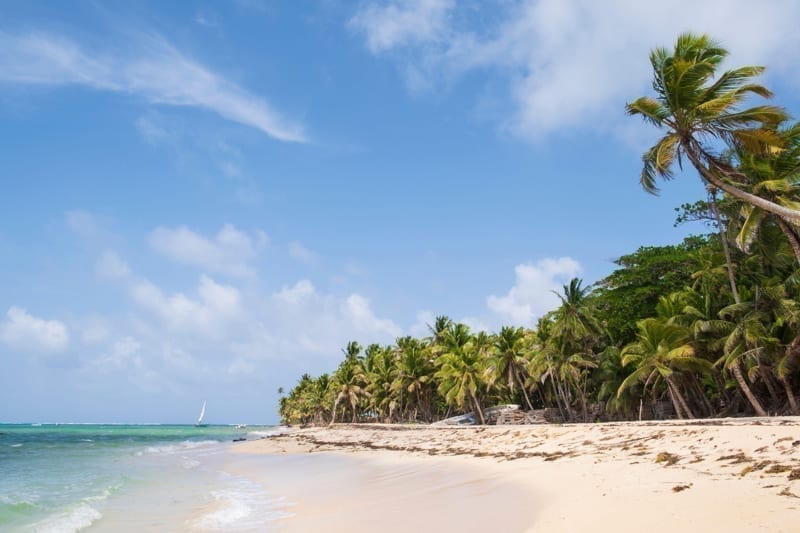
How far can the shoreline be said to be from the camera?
7.14m

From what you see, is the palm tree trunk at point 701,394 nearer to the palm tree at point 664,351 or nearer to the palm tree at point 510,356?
the palm tree at point 664,351

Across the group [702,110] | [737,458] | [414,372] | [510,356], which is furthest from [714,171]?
[414,372]

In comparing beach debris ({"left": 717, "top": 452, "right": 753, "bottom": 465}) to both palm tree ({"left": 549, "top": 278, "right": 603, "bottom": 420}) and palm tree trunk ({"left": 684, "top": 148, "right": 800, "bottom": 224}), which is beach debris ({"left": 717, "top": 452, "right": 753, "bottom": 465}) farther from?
palm tree ({"left": 549, "top": 278, "right": 603, "bottom": 420})

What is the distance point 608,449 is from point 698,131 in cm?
895

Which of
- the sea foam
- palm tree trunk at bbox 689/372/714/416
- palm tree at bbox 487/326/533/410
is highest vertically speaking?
palm tree at bbox 487/326/533/410

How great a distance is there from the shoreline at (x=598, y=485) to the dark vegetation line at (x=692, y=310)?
504 cm

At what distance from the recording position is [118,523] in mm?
12156

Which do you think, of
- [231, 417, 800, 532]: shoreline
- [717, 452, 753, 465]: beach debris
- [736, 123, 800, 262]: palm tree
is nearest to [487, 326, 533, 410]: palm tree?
[231, 417, 800, 532]: shoreline

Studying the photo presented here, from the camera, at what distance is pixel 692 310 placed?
25.8 metres

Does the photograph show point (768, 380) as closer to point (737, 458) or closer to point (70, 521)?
point (737, 458)

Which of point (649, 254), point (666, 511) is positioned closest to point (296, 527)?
point (666, 511)

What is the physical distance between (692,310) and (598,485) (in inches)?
739

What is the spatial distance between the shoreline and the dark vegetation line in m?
5.04

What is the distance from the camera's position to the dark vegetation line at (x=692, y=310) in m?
13.5
